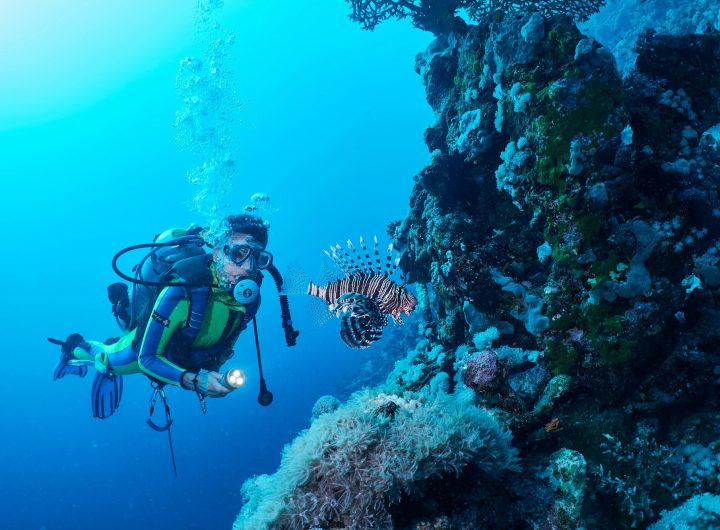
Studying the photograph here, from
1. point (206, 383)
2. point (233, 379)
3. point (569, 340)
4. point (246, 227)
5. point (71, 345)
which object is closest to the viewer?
point (569, 340)

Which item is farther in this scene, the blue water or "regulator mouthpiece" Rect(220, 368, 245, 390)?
the blue water

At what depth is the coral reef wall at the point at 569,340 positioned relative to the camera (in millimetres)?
2514

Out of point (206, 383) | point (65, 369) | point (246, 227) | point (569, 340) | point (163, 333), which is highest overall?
point (65, 369)

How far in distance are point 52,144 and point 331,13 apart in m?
66.8

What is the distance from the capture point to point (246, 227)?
17.5 feet

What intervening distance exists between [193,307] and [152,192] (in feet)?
332

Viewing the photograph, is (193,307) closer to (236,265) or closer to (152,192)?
(236,265)

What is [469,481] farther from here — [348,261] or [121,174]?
[121,174]

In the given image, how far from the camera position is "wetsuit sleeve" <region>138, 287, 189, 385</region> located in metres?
4.77

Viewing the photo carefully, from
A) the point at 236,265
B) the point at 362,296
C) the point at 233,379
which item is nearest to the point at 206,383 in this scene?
the point at 233,379

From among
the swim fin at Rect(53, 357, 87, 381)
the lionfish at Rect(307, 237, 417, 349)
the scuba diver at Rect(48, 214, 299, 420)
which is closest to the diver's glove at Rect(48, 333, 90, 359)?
the swim fin at Rect(53, 357, 87, 381)

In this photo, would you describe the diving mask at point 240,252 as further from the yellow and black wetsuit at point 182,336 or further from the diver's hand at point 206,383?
the diver's hand at point 206,383

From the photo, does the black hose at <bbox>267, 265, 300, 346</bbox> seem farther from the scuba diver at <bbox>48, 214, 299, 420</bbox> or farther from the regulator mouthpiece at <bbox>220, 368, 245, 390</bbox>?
the regulator mouthpiece at <bbox>220, 368, 245, 390</bbox>

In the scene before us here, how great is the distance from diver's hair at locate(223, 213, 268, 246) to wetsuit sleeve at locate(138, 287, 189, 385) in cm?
101
